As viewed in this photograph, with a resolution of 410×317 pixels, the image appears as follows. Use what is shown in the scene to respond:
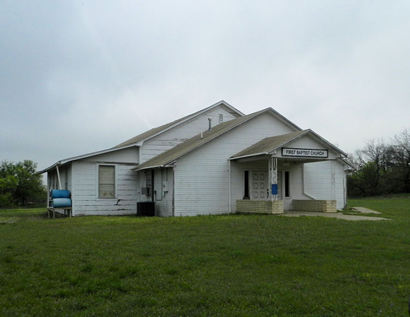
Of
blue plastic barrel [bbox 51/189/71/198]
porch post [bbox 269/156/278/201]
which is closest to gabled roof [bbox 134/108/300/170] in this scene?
porch post [bbox 269/156/278/201]

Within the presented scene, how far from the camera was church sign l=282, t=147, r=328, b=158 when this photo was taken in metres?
19.0

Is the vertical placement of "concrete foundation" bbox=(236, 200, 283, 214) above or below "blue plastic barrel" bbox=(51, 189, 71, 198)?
below

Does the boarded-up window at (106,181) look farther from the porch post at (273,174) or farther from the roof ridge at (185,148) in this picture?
the porch post at (273,174)

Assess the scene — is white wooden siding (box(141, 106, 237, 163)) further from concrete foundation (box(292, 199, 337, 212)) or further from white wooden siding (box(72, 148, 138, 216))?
concrete foundation (box(292, 199, 337, 212))

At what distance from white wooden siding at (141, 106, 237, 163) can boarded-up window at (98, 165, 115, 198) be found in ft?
6.41

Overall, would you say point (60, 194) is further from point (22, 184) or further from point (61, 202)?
point (22, 184)

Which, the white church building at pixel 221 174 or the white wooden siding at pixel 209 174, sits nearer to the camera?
the white church building at pixel 221 174

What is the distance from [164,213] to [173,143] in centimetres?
585

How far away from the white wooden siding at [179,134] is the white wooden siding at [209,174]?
4.33 m

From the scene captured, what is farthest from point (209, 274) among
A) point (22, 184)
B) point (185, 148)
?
point (22, 184)

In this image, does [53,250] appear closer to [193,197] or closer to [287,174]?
[193,197]

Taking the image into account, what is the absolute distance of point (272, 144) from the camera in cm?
1958

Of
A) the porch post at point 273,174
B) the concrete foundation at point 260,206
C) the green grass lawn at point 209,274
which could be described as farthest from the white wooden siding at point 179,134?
the green grass lawn at point 209,274

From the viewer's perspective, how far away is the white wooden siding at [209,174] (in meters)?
19.9
